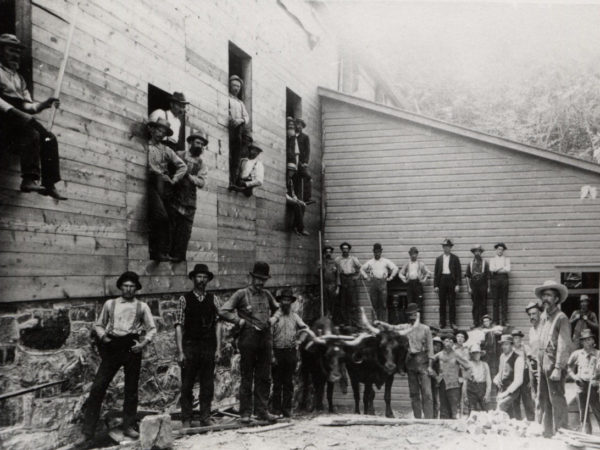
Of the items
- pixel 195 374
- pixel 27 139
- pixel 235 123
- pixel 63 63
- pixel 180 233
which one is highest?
pixel 235 123

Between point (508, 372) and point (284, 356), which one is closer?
point (284, 356)

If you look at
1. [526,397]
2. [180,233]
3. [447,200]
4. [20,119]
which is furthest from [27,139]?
[447,200]

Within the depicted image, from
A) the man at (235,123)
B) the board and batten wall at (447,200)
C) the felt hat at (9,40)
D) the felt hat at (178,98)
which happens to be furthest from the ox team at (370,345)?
the felt hat at (9,40)

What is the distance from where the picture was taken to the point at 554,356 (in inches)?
372

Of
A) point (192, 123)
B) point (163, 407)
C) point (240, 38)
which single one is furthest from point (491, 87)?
point (163, 407)

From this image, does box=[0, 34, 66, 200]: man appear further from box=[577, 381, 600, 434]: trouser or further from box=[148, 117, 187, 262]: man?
box=[577, 381, 600, 434]: trouser

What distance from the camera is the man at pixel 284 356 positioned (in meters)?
11.0

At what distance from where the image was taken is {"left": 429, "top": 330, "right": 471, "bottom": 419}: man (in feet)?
42.8

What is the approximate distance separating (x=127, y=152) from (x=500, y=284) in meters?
10.7

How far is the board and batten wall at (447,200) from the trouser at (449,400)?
3.91m

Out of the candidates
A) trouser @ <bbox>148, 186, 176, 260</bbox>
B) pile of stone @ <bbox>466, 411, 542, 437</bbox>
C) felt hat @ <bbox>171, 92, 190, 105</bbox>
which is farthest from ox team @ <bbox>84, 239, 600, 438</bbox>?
felt hat @ <bbox>171, 92, 190, 105</bbox>

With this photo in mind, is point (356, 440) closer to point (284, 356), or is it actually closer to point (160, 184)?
point (284, 356)

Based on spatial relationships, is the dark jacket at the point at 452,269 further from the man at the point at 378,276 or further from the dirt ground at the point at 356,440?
the dirt ground at the point at 356,440

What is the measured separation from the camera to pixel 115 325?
321 inches
